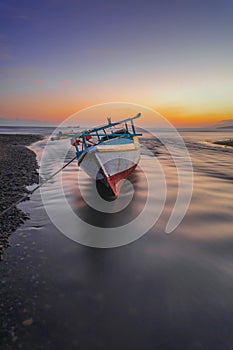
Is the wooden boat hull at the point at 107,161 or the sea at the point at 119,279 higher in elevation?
the wooden boat hull at the point at 107,161

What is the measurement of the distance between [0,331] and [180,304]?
2.98 m

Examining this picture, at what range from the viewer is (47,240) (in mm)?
5496

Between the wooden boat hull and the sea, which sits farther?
the wooden boat hull

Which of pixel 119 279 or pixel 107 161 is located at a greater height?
pixel 107 161

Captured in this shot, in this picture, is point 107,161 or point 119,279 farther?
point 107,161

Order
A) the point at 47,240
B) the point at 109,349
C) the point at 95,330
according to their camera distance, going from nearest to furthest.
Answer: the point at 109,349, the point at 95,330, the point at 47,240

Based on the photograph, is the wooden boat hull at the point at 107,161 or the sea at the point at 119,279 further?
the wooden boat hull at the point at 107,161

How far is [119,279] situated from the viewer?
4.21 meters

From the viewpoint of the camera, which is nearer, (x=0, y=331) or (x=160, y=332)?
(x=0, y=331)

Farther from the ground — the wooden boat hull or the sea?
the wooden boat hull

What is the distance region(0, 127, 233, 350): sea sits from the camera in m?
2.99

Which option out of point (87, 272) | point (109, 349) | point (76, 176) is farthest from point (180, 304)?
point (76, 176)

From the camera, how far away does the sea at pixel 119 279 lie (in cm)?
299

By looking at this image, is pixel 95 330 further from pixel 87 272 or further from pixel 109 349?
pixel 87 272
